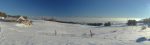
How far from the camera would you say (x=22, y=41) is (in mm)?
15633

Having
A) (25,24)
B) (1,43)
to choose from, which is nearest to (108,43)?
(1,43)

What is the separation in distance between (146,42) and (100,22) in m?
24.2

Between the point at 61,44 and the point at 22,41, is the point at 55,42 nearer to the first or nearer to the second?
the point at 61,44

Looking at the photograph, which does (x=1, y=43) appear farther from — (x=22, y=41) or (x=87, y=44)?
(x=87, y=44)

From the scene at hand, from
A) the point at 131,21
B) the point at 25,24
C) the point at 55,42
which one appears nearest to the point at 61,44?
the point at 55,42

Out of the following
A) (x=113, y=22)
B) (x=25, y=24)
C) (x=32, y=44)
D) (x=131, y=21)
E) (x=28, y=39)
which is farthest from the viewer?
(x=113, y=22)

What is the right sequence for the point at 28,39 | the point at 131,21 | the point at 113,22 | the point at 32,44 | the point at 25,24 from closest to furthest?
1. the point at 32,44
2. the point at 28,39
3. the point at 25,24
4. the point at 131,21
5. the point at 113,22

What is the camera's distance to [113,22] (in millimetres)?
39406

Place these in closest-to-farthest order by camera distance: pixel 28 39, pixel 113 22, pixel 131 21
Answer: pixel 28 39, pixel 131 21, pixel 113 22

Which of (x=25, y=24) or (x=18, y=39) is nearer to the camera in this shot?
(x=18, y=39)

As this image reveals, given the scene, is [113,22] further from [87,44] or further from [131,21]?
[87,44]

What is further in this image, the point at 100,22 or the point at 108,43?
the point at 100,22

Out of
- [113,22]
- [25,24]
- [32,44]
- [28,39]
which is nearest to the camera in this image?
[32,44]

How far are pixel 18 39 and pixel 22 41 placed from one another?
716mm
